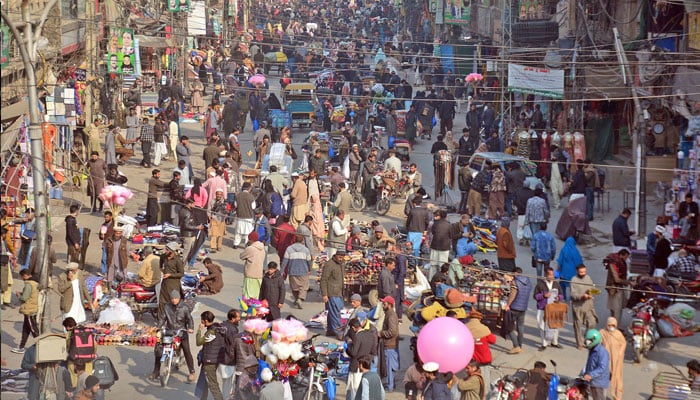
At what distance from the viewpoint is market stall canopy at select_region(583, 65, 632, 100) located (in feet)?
94.7

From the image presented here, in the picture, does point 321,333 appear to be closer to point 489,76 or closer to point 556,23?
point 556,23

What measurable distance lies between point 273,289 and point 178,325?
1.79 metres

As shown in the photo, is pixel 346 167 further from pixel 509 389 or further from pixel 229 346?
pixel 509 389

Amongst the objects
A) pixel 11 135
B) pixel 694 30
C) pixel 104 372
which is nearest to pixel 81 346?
pixel 104 372

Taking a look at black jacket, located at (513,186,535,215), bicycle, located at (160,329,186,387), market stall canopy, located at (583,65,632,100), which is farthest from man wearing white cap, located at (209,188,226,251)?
market stall canopy, located at (583,65,632,100)

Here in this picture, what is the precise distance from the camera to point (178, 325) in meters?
15.9

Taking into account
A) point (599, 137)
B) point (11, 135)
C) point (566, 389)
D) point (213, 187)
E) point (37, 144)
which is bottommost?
point (566, 389)

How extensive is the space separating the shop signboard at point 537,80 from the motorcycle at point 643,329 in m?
13.4

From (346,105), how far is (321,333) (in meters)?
19.6

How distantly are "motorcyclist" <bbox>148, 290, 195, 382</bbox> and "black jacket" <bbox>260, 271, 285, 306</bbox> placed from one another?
61.8 inches

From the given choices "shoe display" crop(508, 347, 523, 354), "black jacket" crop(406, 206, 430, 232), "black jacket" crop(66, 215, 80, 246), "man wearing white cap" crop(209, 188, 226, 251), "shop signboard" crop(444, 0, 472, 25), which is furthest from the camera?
"shop signboard" crop(444, 0, 472, 25)

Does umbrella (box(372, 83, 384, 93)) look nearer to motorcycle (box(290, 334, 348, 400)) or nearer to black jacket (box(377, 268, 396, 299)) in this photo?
black jacket (box(377, 268, 396, 299))

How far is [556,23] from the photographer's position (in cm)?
3550

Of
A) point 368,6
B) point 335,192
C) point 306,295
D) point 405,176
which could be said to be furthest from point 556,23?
point 368,6
